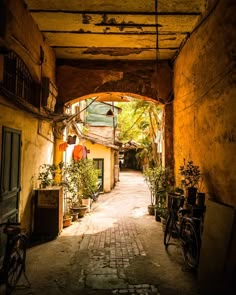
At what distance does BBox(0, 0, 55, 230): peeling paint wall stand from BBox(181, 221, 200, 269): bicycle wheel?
341 cm

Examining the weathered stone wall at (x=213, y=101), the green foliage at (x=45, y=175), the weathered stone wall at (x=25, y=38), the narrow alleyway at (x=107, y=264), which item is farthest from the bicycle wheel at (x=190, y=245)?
the weathered stone wall at (x=25, y=38)

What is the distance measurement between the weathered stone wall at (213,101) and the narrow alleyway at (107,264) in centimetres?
157

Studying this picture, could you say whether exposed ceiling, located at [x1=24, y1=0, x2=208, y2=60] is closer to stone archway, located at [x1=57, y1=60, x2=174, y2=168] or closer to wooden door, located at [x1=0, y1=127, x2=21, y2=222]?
stone archway, located at [x1=57, y1=60, x2=174, y2=168]

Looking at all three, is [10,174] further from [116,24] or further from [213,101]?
[116,24]

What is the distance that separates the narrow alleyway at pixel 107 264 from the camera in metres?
3.86

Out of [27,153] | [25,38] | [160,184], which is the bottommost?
[160,184]

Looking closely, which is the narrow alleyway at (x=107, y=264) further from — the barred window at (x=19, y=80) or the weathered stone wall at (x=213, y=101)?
the barred window at (x=19, y=80)

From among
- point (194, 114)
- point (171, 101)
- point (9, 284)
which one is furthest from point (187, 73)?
point (9, 284)

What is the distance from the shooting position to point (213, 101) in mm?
4707

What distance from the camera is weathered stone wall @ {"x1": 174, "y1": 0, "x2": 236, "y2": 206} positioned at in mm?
3951

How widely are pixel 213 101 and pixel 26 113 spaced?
3.77 meters

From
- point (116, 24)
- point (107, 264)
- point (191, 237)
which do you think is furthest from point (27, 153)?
point (191, 237)

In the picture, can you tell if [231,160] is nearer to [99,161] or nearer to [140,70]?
[140,70]

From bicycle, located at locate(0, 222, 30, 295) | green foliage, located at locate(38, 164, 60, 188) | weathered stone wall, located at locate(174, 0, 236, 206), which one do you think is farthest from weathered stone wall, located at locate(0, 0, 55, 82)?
weathered stone wall, located at locate(174, 0, 236, 206)
